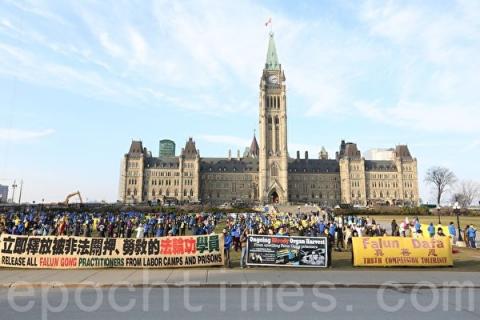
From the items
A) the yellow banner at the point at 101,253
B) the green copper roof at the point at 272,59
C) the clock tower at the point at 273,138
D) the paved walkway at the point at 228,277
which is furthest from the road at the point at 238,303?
the green copper roof at the point at 272,59

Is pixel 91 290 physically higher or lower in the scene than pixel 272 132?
lower

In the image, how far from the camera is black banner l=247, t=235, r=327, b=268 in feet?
54.1

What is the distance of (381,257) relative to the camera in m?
17.1

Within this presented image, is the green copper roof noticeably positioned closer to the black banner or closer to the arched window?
the arched window

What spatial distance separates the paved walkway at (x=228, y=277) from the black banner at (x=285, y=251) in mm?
775

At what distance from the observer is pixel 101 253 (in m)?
16.2

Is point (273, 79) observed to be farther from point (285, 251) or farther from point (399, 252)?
point (285, 251)

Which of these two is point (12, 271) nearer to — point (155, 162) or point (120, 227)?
point (120, 227)

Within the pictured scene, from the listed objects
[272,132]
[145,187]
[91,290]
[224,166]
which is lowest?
[91,290]

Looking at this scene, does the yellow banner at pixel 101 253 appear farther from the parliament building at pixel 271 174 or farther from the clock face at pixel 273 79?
the clock face at pixel 273 79

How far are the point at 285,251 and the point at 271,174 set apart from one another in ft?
356

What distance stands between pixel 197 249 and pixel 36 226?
20.0 meters

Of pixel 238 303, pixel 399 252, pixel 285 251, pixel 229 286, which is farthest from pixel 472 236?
pixel 238 303

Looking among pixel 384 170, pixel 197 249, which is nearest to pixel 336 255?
pixel 197 249
